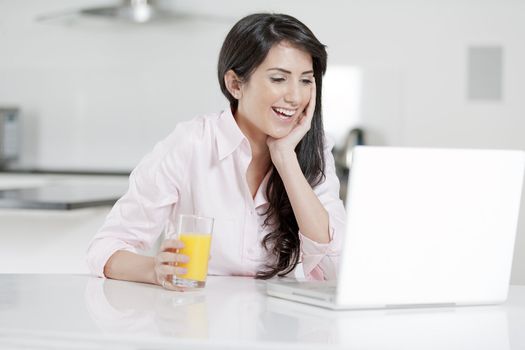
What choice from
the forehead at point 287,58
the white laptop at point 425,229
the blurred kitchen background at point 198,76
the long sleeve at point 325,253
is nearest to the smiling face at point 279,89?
the forehead at point 287,58

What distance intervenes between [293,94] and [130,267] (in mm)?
556

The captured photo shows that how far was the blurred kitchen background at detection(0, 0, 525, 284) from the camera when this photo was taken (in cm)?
477

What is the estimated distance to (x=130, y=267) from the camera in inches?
64.9

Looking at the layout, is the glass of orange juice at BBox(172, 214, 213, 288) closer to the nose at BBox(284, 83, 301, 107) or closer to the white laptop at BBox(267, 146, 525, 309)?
the white laptop at BBox(267, 146, 525, 309)

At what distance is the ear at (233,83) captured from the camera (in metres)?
1.99

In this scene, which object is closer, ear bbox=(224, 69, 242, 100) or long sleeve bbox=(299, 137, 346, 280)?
long sleeve bbox=(299, 137, 346, 280)

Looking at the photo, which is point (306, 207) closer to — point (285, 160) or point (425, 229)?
point (285, 160)

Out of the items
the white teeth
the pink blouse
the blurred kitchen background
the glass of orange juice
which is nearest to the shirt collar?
the pink blouse

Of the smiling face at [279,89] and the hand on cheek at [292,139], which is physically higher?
the smiling face at [279,89]

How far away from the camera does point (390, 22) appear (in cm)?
479

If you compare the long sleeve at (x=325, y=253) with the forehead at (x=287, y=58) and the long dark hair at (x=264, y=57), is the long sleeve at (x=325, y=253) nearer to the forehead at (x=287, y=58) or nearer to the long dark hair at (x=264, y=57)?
the long dark hair at (x=264, y=57)

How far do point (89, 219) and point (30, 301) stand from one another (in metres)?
1.77

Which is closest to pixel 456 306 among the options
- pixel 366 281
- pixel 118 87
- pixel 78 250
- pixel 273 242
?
pixel 366 281

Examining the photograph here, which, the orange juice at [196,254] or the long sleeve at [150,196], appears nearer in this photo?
the orange juice at [196,254]
